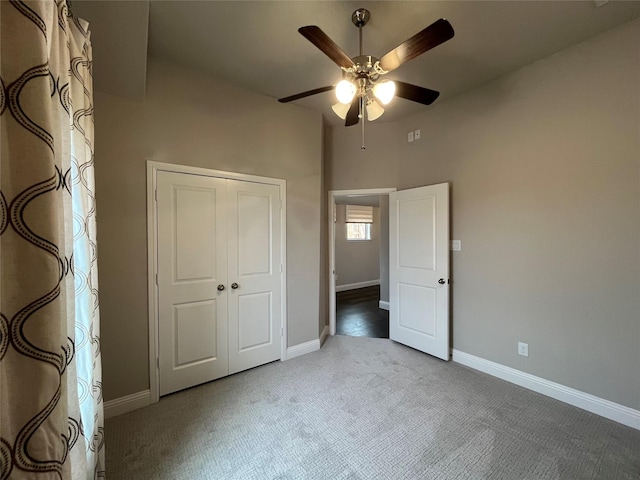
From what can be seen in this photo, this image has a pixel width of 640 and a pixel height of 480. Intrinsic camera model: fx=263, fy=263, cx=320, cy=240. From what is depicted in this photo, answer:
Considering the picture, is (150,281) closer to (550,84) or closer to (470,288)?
(470,288)

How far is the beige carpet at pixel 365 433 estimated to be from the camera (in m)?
1.56

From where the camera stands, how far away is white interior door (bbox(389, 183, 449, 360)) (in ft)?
9.62

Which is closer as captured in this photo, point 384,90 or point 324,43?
point 324,43

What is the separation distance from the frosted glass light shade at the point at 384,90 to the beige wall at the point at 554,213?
5.14 ft

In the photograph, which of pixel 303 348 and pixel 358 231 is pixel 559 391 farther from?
pixel 358 231

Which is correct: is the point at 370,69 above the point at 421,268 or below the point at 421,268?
above

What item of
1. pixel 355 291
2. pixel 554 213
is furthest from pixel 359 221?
pixel 554 213

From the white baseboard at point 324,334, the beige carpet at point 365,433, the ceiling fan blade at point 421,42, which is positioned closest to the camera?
the ceiling fan blade at point 421,42

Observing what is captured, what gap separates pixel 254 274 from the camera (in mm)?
2771

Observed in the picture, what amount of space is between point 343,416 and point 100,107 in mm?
3002

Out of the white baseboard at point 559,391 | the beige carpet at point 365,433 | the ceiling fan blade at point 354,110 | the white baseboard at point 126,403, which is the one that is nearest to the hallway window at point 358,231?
the white baseboard at point 559,391

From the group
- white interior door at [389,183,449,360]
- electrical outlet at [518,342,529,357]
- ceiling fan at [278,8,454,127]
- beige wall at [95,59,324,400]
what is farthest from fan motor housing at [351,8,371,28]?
electrical outlet at [518,342,529,357]

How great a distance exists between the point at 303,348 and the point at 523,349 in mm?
2210

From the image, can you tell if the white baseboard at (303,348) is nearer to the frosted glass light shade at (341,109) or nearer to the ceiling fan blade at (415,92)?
the frosted glass light shade at (341,109)
